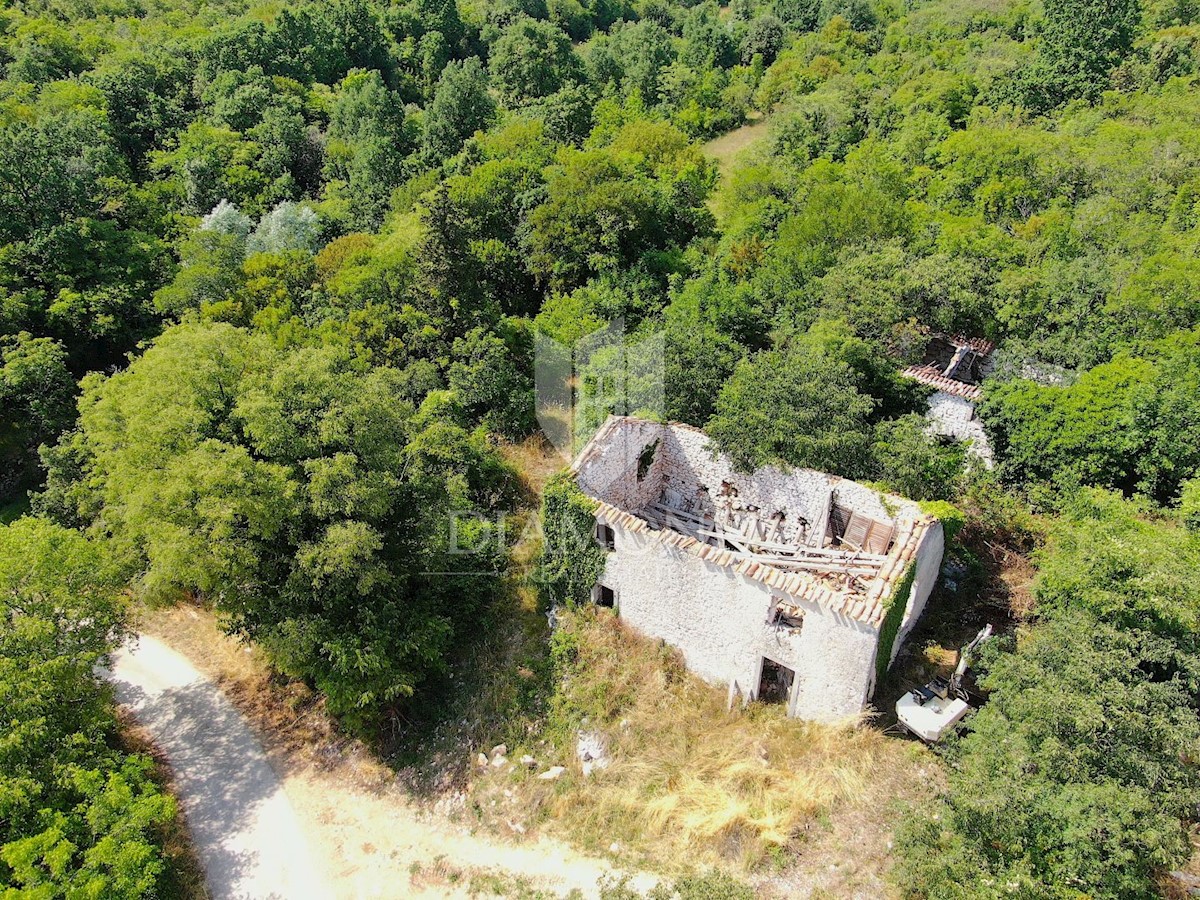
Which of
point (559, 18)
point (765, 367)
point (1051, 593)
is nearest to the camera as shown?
point (1051, 593)

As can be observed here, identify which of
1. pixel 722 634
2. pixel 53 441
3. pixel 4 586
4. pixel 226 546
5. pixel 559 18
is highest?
pixel 559 18

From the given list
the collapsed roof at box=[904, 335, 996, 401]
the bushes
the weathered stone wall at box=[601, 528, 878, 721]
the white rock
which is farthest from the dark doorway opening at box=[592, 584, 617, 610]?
the collapsed roof at box=[904, 335, 996, 401]

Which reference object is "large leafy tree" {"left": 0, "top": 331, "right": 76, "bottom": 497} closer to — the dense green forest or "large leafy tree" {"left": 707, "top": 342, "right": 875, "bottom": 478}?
the dense green forest

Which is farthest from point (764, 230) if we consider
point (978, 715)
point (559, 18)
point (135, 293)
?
point (559, 18)

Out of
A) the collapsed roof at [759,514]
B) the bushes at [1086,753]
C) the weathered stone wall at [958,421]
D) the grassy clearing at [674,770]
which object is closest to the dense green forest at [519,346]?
the bushes at [1086,753]

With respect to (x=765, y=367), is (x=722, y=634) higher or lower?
lower

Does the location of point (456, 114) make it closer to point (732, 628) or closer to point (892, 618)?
point (732, 628)

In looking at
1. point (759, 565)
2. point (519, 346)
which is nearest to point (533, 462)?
point (519, 346)

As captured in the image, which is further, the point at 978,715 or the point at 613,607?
the point at 613,607

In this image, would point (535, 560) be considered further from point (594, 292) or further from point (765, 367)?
point (594, 292)
